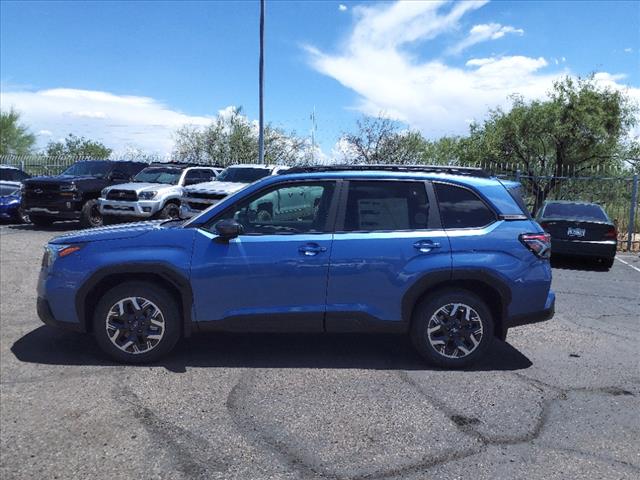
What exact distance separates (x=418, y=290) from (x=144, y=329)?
2412 millimetres

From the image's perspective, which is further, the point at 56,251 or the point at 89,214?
the point at 89,214

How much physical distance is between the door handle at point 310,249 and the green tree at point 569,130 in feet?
66.5

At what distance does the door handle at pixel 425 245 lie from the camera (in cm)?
479

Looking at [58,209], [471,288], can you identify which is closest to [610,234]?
[471,288]

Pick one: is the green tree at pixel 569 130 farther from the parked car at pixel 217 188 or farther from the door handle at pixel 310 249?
A: the door handle at pixel 310 249

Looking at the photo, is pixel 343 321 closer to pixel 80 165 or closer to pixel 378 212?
pixel 378 212

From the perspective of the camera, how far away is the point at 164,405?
405 centimetres

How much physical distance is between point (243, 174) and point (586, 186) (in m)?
14.0

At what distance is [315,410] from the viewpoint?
4.00 metres

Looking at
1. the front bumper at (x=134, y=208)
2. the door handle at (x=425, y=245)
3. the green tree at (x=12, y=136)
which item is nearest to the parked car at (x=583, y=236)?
the door handle at (x=425, y=245)

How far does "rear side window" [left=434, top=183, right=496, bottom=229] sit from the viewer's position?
495 centimetres

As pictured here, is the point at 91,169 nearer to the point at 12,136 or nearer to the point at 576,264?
the point at 576,264

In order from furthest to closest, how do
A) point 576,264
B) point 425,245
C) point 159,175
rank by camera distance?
1. point 159,175
2. point 576,264
3. point 425,245

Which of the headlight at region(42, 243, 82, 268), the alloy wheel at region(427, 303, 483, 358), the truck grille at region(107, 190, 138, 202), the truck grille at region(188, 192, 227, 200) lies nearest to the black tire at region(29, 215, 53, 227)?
the truck grille at region(107, 190, 138, 202)
